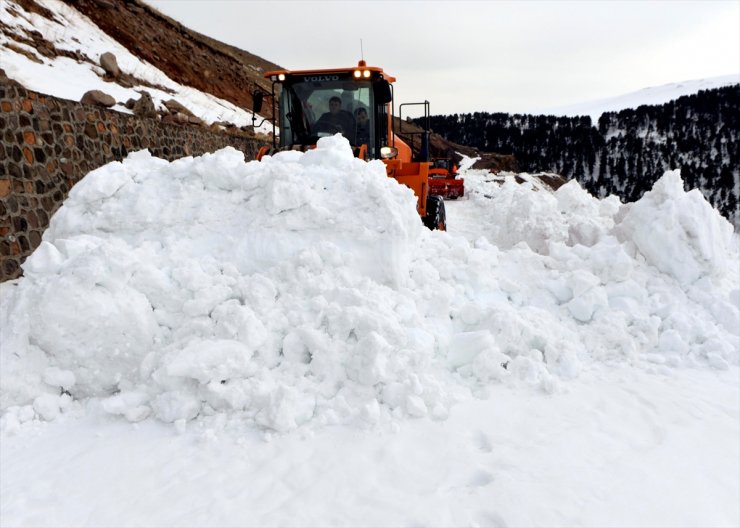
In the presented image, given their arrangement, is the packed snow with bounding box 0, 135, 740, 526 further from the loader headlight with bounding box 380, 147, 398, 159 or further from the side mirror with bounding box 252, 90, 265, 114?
the side mirror with bounding box 252, 90, 265, 114


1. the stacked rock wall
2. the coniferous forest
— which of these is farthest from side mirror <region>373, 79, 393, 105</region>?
the coniferous forest

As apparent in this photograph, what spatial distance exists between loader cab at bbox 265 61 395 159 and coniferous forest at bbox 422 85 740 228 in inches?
2637

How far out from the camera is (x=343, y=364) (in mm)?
3523

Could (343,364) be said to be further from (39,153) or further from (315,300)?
(39,153)

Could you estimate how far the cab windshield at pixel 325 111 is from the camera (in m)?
7.32

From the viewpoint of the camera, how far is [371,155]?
7.37 meters

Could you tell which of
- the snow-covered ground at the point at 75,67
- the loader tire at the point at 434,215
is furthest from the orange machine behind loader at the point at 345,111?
the snow-covered ground at the point at 75,67

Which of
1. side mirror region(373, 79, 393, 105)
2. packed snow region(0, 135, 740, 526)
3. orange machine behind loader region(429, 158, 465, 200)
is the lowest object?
packed snow region(0, 135, 740, 526)

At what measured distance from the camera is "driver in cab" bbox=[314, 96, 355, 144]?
736 cm

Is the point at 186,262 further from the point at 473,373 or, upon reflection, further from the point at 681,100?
the point at 681,100

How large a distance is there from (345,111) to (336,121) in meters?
0.19

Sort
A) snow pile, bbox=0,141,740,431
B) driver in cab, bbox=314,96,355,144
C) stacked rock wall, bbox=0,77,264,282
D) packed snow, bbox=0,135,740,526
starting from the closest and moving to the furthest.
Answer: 1. packed snow, bbox=0,135,740,526
2. snow pile, bbox=0,141,740,431
3. stacked rock wall, bbox=0,77,264,282
4. driver in cab, bbox=314,96,355,144

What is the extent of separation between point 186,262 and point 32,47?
34.4 ft

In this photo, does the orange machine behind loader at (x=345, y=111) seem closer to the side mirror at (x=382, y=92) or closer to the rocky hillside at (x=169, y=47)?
the side mirror at (x=382, y=92)
